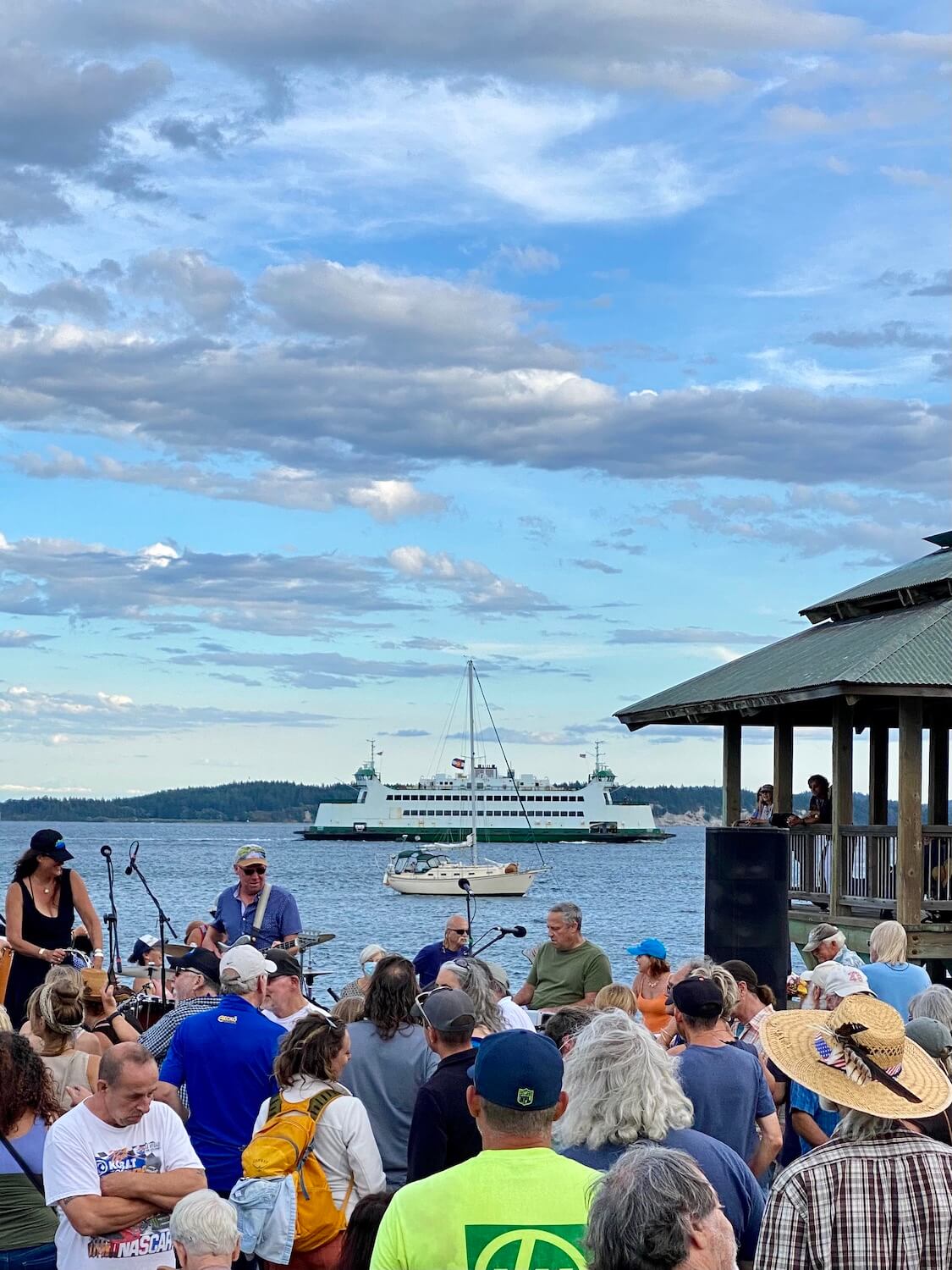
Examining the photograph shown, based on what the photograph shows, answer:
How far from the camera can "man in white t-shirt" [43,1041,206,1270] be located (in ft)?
16.9

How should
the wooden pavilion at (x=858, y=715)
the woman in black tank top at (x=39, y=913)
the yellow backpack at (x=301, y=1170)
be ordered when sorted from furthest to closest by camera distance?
the wooden pavilion at (x=858, y=715), the woman in black tank top at (x=39, y=913), the yellow backpack at (x=301, y=1170)

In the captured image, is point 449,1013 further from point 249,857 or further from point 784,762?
point 784,762

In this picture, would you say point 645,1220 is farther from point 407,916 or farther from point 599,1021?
point 407,916

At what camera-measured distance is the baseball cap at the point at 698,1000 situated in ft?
18.8

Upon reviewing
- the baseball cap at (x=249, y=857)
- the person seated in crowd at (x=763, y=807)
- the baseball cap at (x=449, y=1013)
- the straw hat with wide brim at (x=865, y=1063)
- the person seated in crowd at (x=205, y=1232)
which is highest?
the person seated in crowd at (x=763, y=807)

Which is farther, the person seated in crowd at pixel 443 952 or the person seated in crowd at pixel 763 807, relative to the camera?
the person seated in crowd at pixel 763 807

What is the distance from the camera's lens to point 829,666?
15.0m

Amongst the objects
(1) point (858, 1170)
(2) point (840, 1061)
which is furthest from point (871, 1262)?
(2) point (840, 1061)

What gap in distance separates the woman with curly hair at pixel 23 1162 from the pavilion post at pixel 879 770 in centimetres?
1682

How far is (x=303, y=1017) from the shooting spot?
18.5 ft

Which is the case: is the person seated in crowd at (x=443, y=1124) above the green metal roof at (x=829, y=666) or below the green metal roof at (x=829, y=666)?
below

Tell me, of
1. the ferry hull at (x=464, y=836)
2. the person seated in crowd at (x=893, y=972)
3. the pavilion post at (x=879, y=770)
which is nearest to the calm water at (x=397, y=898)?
the ferry hull at (x=464, y=836)

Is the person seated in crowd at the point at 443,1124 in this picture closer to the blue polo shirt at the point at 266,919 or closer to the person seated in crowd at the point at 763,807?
the blue polo shirt at the point at 266,919

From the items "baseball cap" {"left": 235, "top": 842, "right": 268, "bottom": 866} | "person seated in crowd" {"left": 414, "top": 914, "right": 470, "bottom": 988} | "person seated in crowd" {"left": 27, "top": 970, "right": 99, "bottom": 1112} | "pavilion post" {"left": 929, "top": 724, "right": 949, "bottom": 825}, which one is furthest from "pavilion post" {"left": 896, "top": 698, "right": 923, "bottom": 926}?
"person seated in crowd" {"left": 27, "top": 970, "right": 99, "bottom": 1112}
